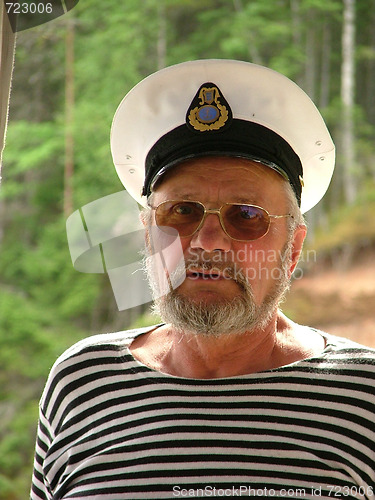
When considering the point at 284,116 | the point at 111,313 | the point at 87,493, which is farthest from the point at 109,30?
the point at 87,493

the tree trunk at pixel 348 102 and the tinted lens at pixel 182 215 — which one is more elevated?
the tree trunk at pixel 348 102

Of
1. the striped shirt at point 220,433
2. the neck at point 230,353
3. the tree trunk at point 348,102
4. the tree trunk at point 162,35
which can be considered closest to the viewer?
the striped shirt at point 220,433

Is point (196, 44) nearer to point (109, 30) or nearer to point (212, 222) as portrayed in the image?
point (109, 30)

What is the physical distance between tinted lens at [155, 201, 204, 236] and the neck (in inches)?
7.3

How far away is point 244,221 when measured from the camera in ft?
3.51

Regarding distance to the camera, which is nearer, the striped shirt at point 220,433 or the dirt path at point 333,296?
the striped shirt at point 220,433

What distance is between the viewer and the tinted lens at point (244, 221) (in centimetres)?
106

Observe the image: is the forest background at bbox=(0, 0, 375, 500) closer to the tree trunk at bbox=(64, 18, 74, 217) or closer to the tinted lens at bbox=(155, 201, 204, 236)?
the tree trunk at bbox=(64, 18, 74, 217)

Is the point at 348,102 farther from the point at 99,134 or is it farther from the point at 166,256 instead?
the point at 166,256

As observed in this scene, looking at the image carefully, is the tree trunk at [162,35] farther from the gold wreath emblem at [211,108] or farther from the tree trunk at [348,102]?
the gold wreath emblem at [211,108]

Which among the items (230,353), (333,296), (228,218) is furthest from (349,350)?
(333,296)

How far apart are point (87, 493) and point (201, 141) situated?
0.63 m

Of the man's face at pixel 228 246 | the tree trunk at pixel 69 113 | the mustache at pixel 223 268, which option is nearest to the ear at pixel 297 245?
the man's face at pixel 228 246

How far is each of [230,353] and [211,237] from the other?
0.71ft
